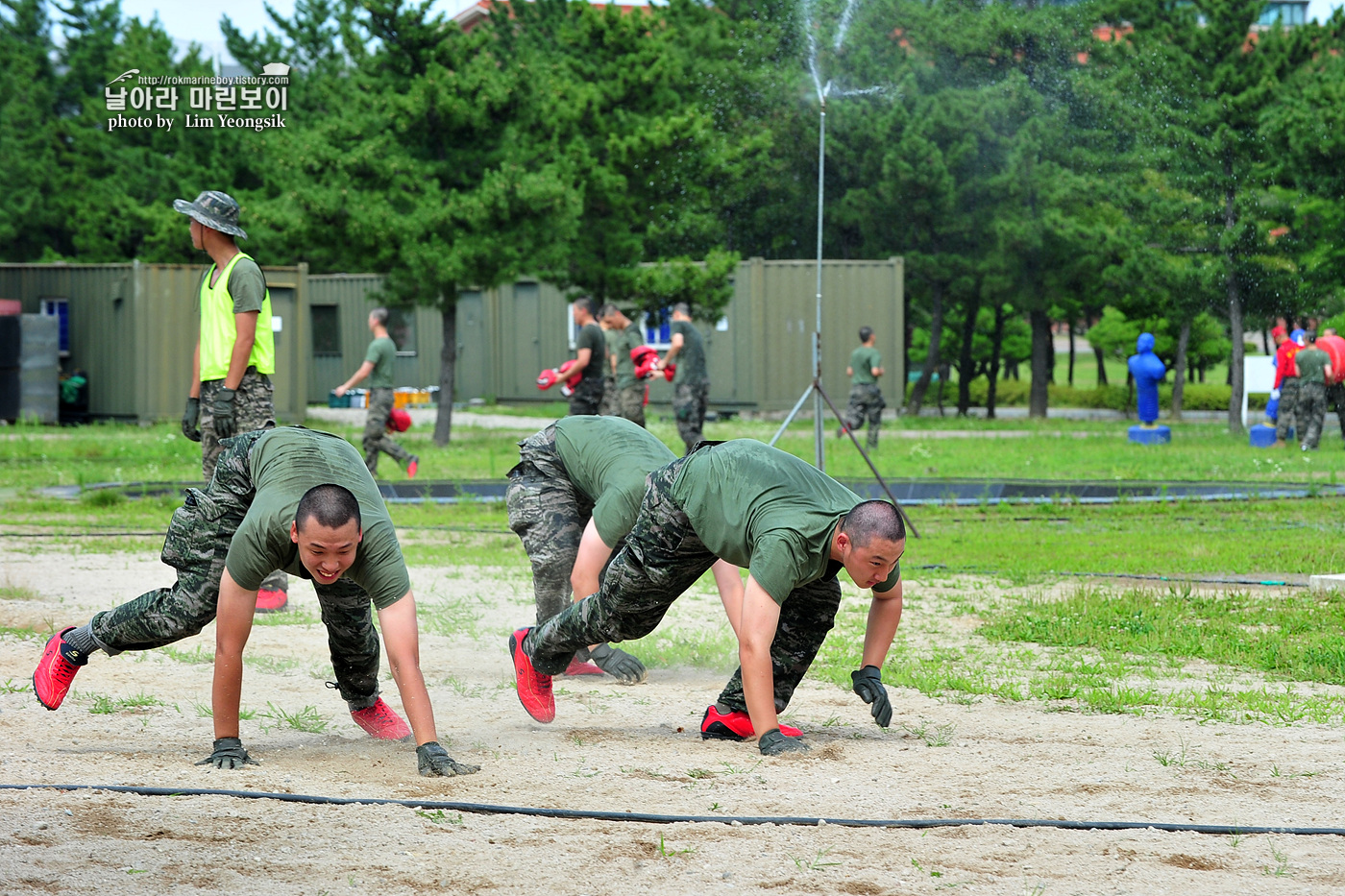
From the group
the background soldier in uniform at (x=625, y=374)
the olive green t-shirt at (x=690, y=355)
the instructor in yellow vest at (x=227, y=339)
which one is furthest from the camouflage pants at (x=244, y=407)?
the olive green t-shirt at (x=690, y=355)

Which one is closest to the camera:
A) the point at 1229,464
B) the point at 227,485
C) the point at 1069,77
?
the point at 227,485

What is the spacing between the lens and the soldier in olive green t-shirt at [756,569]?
14.5ft

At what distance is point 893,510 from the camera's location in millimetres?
4293

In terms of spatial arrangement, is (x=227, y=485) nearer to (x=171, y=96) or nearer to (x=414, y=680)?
(x=414, y=680)

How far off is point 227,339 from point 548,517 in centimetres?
218

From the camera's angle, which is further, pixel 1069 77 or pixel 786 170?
→ pixel 786 170

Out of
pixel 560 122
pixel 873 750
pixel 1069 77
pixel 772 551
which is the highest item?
pixel 1069 77

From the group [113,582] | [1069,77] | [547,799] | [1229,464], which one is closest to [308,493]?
[547,799]

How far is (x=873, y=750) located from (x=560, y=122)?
16923mm

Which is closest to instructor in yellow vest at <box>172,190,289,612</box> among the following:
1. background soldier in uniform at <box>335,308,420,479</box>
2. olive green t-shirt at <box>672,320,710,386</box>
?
background soldier in uniform at <box>335,308,420,479</box>

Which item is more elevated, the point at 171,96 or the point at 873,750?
the point at 171,96

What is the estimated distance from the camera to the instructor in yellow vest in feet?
22.9

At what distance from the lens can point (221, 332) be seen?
281 inches

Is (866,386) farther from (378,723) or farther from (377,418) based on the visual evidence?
(378,723)
